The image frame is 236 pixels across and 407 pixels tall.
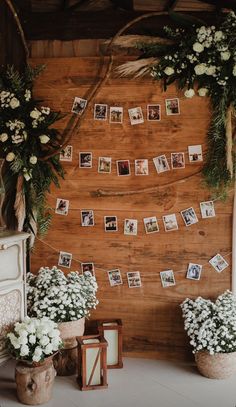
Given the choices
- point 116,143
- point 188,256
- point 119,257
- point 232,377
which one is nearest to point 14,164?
Result: point 116,143

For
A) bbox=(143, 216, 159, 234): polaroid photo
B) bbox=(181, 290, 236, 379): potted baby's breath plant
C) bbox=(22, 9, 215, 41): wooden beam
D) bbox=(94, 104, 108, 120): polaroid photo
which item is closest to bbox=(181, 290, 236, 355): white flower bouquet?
bbox=(181, 290, 236, 379): potted baby's breath plant

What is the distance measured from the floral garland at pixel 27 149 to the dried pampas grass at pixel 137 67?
0.64m

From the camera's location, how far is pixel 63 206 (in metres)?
4.44

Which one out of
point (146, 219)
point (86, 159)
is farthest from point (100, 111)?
point (146, 219)

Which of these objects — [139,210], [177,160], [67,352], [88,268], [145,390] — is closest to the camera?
[145,390]

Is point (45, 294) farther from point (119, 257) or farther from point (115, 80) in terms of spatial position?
point (115, 80)

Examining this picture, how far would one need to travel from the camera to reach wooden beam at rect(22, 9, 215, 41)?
422 centimetres

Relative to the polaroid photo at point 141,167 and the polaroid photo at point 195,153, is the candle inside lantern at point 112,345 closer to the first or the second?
the polaroid photo at point 141,167

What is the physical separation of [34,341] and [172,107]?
2.06 m

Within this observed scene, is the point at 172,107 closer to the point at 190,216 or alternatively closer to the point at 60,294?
the point at 190,216

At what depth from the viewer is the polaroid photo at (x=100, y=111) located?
4.29 meters

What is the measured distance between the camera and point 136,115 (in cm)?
424

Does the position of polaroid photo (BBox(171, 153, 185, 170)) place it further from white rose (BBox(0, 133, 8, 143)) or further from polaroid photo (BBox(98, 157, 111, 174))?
white rose (BBox(0, 133, 8, 143))

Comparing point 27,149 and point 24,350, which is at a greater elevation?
point 27,149
